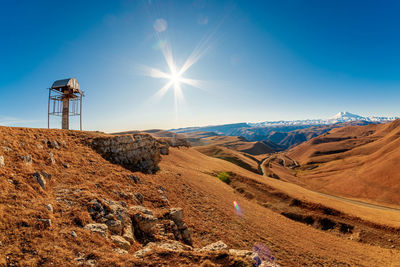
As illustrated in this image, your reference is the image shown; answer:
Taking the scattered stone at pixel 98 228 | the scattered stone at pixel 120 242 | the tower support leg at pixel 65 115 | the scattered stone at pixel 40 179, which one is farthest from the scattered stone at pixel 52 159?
the tower support leg at pixel 65 115

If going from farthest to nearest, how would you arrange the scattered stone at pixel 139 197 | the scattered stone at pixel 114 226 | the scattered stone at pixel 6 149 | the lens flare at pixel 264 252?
the scattered stone at pixel 139 197, the lens flare at pixel 264 252, the scattered stone at pixel 6 149, the scattered stone at pixel 114 226

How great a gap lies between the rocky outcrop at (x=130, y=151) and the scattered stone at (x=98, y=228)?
13.8 metres

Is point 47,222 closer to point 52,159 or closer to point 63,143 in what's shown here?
point 52,159

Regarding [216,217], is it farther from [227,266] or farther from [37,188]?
[37,188]

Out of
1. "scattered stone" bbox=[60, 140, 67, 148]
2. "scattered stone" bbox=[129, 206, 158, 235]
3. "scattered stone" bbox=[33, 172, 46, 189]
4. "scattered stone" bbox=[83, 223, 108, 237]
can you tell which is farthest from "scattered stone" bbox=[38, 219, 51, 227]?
"scattered stone" bbox=[60, 140, 67, 148]

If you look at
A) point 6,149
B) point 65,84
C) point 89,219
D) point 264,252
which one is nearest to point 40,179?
point 6,149

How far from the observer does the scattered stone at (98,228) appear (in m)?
9.25

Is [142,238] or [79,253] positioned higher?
[79,253]

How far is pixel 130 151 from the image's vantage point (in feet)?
83.5

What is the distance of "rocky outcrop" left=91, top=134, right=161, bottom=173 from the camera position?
22578mm

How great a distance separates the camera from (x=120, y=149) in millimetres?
24031

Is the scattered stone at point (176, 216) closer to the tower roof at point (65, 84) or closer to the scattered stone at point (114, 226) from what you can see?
the scattered stone at point (114, 226)

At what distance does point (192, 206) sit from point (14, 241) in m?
17.0

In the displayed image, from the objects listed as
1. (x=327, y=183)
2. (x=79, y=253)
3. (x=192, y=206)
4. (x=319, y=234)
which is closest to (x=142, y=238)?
(x=79, y=253)
